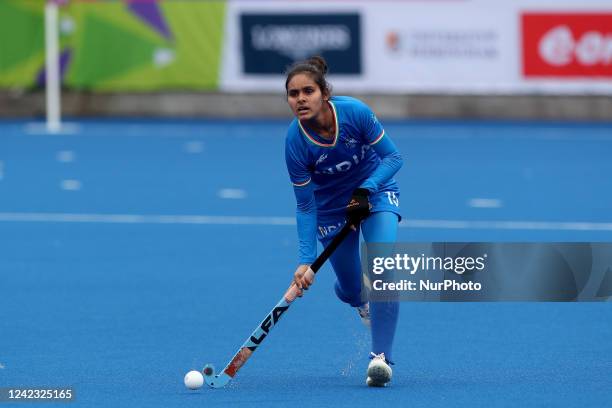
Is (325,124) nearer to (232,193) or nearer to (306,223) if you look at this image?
(306,223)

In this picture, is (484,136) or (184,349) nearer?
(184,349)

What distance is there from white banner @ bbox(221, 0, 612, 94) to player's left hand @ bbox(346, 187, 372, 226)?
51.2ft

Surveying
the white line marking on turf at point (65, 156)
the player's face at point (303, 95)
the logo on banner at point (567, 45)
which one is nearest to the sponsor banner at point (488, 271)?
the player's face at point (303, 95)

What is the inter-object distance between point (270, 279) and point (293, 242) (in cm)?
185

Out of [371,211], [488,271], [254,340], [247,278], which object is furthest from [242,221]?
[488,271]

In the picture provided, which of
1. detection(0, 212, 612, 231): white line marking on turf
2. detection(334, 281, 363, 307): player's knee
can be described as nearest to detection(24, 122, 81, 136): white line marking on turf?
detection(0, 212, 612, 231): white line marking on turf

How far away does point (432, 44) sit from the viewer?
23.3m

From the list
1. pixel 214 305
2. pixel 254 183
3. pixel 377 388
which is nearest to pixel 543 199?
pixel 254 183

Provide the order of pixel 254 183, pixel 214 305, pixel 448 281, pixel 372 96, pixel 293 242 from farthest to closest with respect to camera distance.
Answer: pixel 372 96 → pixel 254 183 → pixel 293 242 → pixel 214 305 → pixel 448 281

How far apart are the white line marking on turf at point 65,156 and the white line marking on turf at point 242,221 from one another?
4543 mm

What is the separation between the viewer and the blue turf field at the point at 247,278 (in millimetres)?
7895

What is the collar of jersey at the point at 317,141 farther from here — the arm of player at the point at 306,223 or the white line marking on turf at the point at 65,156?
the white line marking on turf at the point at 65,156

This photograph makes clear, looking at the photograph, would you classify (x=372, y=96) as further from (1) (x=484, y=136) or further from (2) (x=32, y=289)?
(2) (x=32, y=289)

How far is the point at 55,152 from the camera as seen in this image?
68.0 ft
